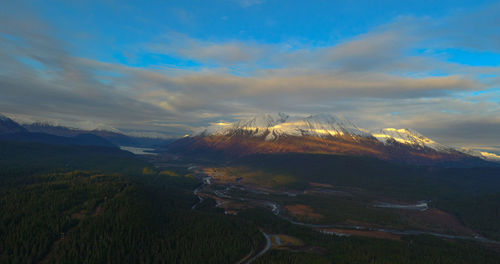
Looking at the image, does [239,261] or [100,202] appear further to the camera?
[100,202]

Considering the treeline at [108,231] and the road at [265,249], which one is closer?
the treeline at [108,231]

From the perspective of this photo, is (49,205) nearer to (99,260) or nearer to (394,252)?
(99,260)

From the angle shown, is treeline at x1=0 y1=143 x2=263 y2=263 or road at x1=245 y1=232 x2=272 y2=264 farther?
road at x1=245 y1=232 x2=272 y2=264

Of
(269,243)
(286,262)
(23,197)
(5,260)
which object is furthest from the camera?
(23,197)

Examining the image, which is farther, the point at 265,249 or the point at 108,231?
the point at 265,249

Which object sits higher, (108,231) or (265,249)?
(108,231)

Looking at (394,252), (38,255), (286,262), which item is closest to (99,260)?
(38,255)

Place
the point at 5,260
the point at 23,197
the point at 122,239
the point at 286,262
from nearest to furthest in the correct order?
the point at 5,260 → the point at 286,262 → the point at 122,239 → the point at 23,197

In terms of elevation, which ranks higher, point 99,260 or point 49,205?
point 49,205

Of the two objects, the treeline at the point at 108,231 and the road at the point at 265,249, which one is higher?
the treeline at the point at 108,231

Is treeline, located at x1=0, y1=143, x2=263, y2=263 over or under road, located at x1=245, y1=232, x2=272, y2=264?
over
